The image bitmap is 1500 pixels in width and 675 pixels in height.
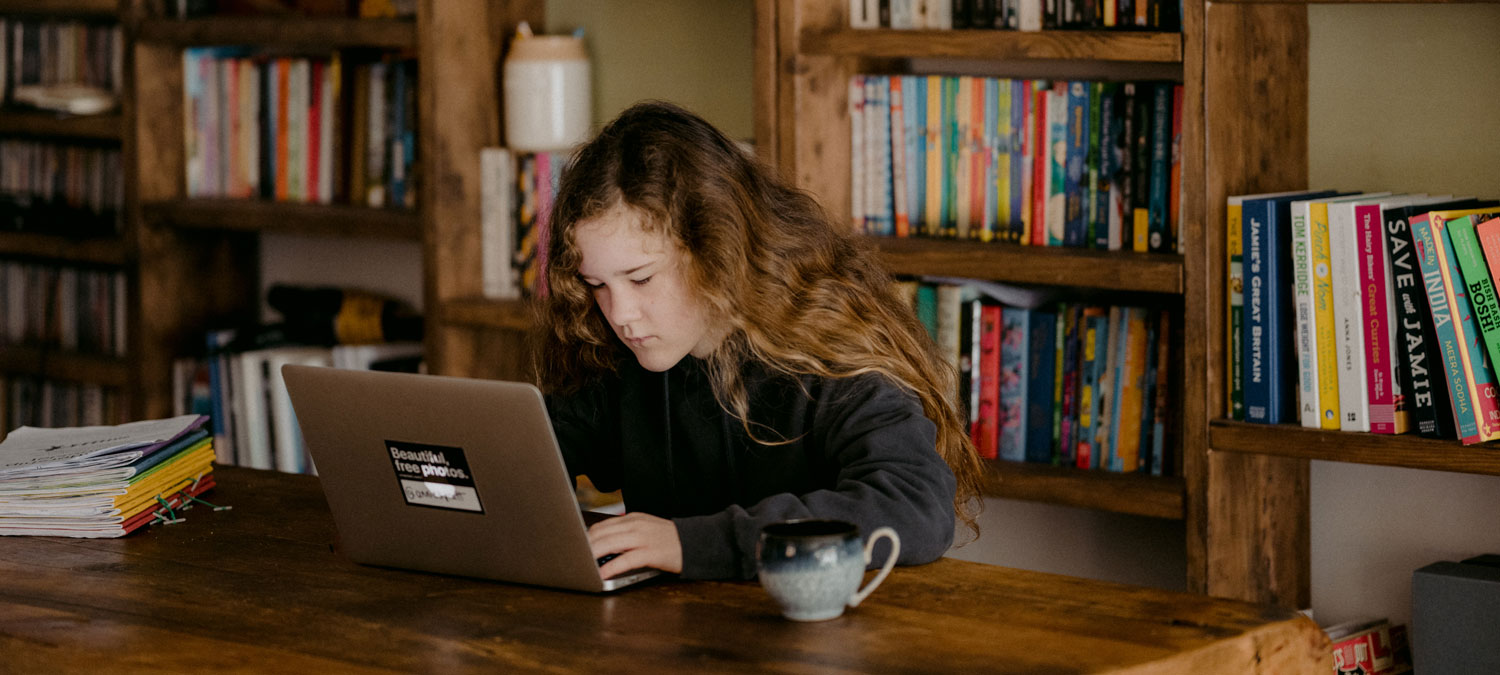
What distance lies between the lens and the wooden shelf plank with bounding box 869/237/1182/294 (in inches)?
85.9

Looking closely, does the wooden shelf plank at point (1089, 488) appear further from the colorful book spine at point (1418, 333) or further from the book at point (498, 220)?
the book at point (498, 220)

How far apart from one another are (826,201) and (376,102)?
1.00 meters

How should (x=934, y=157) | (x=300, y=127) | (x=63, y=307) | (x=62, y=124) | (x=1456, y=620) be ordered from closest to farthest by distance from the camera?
(x=1456, y=620) < (x=934, y=157) < (x=300, y=127) < (x=62, y=124) < (x=63, y=307)

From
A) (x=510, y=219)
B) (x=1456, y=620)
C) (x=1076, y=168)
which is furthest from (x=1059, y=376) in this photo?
(x=510, y=219)

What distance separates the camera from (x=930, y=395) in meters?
1.78

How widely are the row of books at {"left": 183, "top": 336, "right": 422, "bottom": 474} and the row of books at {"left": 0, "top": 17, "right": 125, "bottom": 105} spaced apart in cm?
64

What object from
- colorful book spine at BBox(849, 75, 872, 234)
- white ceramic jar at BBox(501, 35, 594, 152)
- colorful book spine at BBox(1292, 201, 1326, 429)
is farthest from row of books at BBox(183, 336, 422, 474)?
colorful book spine at BBox(1292, 201, 1326, 429)

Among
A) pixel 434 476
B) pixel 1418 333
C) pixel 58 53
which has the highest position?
pixel 58 53

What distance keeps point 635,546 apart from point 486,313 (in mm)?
1414

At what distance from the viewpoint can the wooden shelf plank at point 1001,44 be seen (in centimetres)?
215

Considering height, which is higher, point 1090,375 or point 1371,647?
point 1090,375

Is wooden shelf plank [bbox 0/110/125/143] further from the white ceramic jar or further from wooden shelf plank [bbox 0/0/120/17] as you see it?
the white ceramic jar

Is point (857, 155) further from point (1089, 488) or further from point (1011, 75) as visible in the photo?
point (1089, 488)

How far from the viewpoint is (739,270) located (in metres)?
1.75
